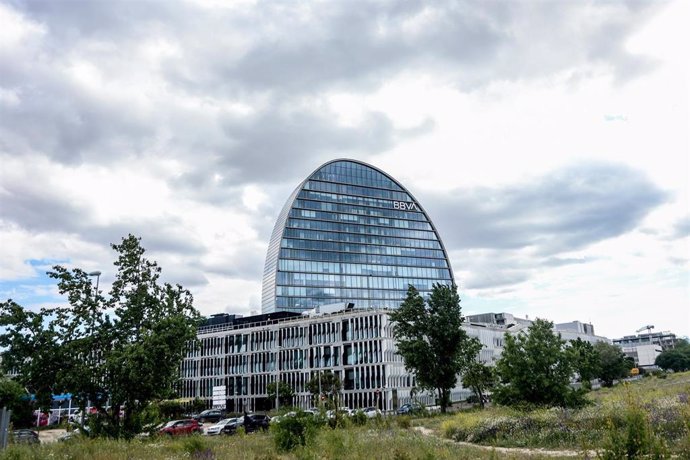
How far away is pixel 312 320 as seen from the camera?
313 feet

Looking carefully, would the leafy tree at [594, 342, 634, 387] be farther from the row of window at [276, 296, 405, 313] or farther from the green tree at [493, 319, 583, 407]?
the green tree at [493, 319, 583, 407]

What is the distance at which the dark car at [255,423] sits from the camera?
46575 millimetres

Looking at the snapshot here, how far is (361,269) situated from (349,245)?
27.6 feet

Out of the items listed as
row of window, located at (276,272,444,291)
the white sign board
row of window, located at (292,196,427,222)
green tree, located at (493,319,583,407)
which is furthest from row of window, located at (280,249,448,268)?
green tree, located at (493,319,583,407)

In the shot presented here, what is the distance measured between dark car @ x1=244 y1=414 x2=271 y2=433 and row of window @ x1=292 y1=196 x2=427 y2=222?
321ft

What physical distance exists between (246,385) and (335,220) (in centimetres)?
6456

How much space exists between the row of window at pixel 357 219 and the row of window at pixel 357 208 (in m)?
1.07

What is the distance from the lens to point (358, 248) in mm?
156875

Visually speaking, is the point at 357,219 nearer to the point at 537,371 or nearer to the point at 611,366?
the point at 611,366

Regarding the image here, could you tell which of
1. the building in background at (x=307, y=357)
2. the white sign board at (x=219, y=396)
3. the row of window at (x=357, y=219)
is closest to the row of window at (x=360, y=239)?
the row of window at (x=357, y=219)

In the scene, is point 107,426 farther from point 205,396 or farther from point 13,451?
point 205,396

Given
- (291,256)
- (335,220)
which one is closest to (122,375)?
(291,256)

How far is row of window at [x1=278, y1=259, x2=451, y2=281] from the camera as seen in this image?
14450 cm

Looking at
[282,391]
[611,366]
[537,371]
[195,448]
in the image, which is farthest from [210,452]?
[611,366]
